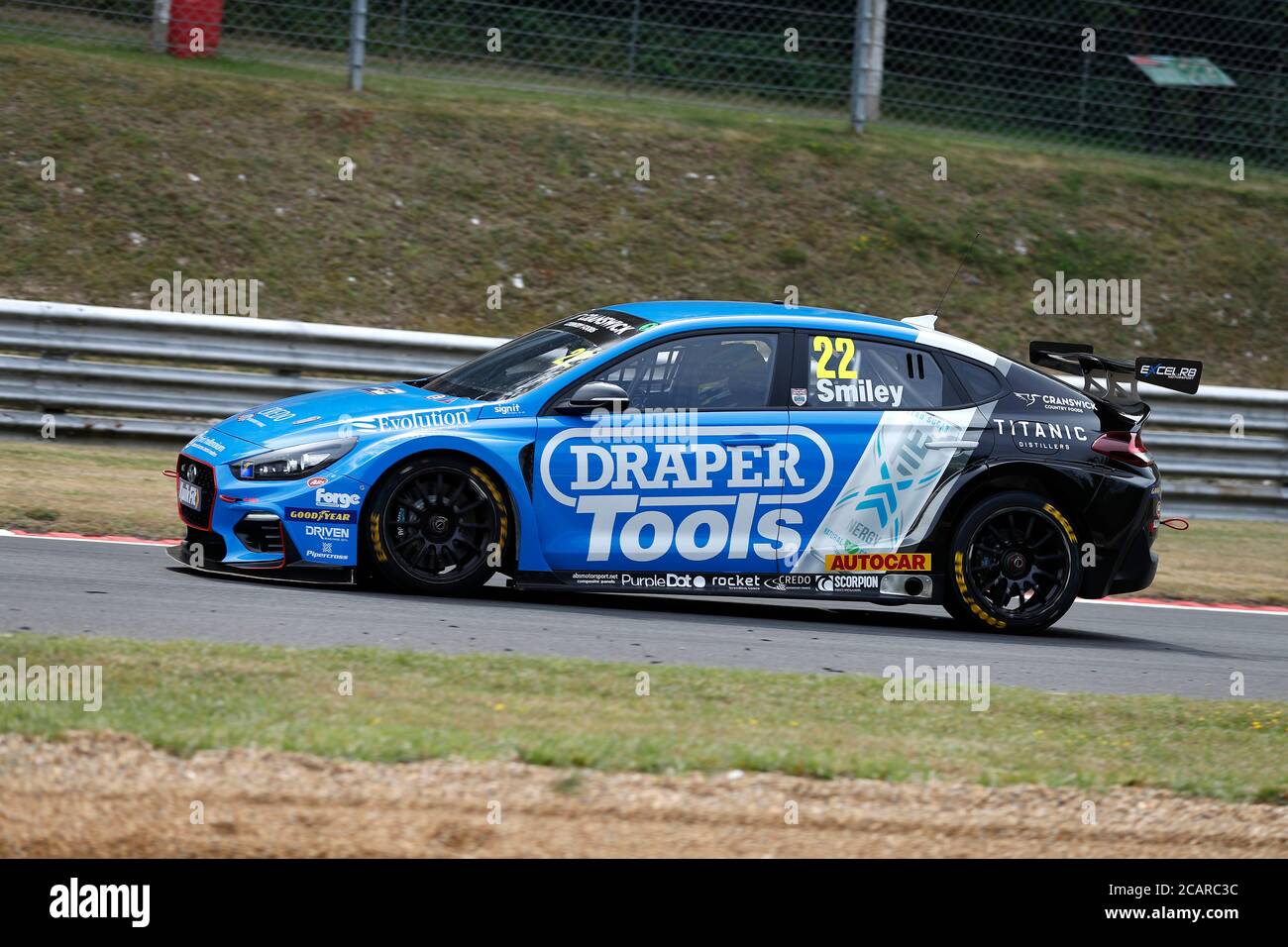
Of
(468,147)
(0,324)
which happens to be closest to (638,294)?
(468,147)

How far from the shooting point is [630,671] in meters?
6.36

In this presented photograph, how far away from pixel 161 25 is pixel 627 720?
1259 centimetres

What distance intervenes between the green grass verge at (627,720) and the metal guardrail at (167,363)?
5.97 m

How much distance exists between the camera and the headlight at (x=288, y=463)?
743 centimetres

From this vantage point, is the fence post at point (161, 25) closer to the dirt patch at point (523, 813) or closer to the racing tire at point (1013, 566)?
the racing tire at point (1013, 566)

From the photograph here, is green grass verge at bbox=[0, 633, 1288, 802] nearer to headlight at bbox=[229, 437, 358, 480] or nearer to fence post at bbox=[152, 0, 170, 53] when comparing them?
headlight at bbox=[229, 437, 358, 480]

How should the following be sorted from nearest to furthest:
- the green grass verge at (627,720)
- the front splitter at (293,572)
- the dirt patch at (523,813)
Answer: the dirt patch at (523,813)
the green grass verge at (627,720)
the front splitter at (293,572)

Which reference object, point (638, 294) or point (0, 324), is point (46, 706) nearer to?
point (0, 324)

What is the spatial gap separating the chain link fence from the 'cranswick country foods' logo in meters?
8.88

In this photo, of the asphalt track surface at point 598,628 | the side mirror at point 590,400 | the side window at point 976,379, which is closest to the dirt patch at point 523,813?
the asphalt track surface at point 598,628

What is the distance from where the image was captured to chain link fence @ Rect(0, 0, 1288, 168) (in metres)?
15.5

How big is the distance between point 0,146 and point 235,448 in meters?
8.16

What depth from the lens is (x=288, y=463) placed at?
24.5ft
